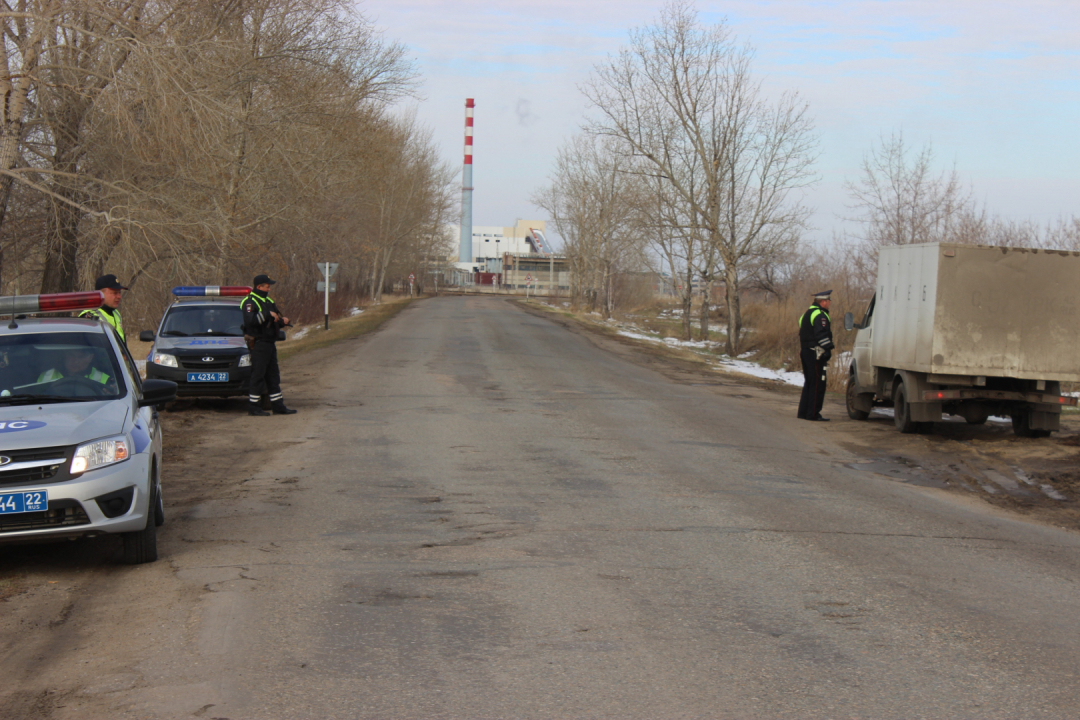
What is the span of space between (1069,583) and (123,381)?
6720 mm

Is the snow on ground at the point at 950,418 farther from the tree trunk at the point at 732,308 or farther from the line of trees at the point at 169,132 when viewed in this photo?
the tree trunk at the point at 732,308

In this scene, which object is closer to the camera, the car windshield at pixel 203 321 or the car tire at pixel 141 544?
the car tire at pixel 141 544

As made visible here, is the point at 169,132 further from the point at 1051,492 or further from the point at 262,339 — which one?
the point at 1051,492

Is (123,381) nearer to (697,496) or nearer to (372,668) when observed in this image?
(372,668)

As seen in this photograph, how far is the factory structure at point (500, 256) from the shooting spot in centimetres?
11031

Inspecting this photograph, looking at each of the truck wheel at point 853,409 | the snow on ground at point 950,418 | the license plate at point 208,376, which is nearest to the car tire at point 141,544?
the license plate at point 208,376

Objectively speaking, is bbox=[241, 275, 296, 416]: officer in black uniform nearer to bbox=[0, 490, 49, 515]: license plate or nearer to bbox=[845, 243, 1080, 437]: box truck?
bbox=[0, 490, 49, 515]: license plate

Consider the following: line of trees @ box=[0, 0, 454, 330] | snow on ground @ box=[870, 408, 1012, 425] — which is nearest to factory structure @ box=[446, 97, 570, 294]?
line of trees @ box=[0, 0, 454, 330]

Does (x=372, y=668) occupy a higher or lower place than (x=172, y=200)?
lower

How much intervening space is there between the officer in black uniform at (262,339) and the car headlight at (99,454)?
7523 mm

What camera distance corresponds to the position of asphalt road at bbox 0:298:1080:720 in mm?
3980

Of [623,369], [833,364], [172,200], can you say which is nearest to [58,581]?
[172,200]

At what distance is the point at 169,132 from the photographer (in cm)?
1703

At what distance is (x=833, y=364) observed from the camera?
22109 millimetres
